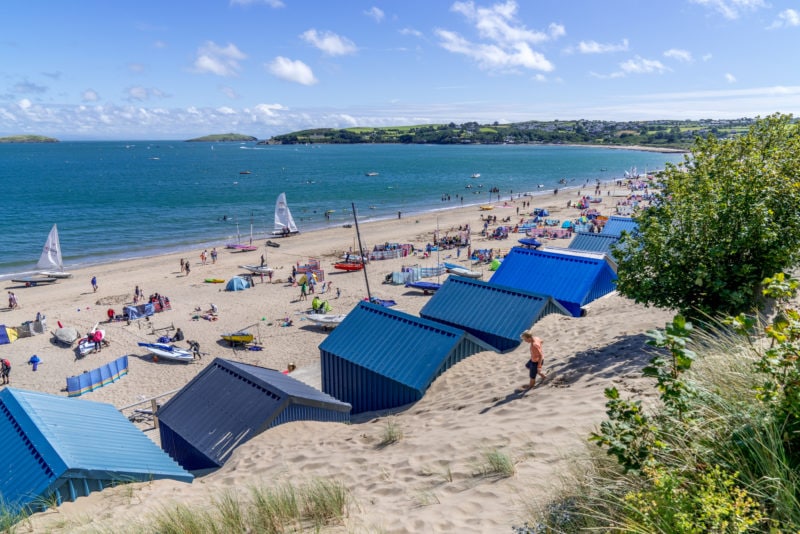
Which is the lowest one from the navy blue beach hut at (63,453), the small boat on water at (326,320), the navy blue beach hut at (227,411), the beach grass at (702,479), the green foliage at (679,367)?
the small boat on water at (326,320)

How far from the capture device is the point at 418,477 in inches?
276

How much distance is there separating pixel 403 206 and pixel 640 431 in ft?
229

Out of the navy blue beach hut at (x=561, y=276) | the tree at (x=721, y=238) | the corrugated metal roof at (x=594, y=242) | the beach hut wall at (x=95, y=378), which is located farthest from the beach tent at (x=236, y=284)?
the tree at (x=721, y=238)

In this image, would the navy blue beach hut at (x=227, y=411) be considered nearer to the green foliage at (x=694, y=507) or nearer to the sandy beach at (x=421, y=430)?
the sandy beach at (x=421, y=430)

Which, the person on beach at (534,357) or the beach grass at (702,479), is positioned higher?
the beach grass at (702,479)

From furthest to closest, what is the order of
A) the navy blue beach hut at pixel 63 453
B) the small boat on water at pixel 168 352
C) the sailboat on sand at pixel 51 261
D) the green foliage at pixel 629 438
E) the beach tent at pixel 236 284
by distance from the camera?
the sailboat on sand at pixel 51 261
the beach tent at pixel 236 284
the small boat on water at pixel 168 352
the navy blue beach hut at pixel 63 453
the green foliage at pixel 629 438

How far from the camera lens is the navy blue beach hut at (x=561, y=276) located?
56.6ft

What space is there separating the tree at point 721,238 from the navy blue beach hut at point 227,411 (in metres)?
7.57

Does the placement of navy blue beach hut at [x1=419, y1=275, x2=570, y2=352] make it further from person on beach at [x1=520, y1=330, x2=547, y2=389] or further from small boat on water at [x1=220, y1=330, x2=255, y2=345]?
small boat on water at [x1=220, y1=330, x2=255, y2=345]

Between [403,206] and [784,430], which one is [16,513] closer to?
[784,430]

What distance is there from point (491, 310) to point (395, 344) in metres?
3.31

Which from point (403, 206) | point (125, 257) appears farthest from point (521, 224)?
point (125, 257)

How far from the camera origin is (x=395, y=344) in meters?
12.4

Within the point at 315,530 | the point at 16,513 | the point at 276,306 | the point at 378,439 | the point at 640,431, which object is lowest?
the point at 276,306
